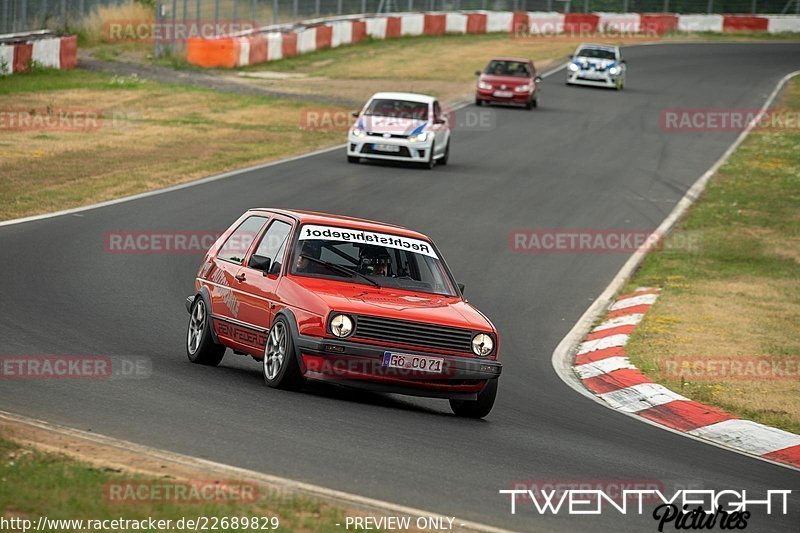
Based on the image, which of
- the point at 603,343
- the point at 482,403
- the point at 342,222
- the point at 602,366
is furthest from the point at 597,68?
the point at 482,403

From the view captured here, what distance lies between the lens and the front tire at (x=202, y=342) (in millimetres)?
11414

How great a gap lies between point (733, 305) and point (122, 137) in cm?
1637

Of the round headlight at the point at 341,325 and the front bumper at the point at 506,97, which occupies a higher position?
the round headlight at the point at 341,325

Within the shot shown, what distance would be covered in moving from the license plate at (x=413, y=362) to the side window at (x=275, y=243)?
58.6 inches

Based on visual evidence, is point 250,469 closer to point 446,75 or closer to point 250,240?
point 250,240

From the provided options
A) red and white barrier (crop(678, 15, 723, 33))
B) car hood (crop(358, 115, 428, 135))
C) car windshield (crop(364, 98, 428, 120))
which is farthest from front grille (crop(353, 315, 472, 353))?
red and white barrier (crop(678, 15, 723, 33))

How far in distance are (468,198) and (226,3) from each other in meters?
26.4

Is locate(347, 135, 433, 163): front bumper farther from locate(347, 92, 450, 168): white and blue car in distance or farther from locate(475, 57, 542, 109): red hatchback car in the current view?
locate(475, 57, 542, 109): red hatchback car

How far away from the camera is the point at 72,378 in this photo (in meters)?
9.76

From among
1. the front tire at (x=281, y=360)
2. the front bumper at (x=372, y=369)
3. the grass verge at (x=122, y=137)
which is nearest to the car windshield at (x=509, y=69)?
the grass verge at (x=122, y=137)

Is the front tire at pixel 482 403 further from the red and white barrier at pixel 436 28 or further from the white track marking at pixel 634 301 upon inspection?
the red and white barrier at pixel 436 28

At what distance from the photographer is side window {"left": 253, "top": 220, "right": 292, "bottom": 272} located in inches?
434

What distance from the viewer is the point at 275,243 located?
1127cm

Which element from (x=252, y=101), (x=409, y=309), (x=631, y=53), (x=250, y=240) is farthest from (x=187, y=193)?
(x=631, y=53)
